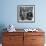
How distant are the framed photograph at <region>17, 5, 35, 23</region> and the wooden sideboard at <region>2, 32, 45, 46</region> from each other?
2.16 feet

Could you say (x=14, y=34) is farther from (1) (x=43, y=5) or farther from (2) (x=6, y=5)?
(1) (x=43, y=5)

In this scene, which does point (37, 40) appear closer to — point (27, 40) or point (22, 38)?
point (27, 40)

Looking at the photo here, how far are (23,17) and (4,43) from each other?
1.09m

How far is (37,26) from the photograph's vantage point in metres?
4.25

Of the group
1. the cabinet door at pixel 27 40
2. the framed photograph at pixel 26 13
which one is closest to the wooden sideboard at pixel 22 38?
the cabinet door at pixel 27 40

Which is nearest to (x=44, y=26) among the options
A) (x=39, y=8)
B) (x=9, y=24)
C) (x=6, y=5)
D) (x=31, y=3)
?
(x=39, y=8)

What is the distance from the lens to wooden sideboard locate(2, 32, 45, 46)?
3701 millimetres

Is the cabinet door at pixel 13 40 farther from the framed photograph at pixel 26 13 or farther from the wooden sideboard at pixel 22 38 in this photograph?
the framed photograph at pixel 26 13

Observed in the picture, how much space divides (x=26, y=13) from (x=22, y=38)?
0.94m

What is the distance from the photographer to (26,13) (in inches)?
166

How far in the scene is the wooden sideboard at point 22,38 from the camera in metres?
3.70

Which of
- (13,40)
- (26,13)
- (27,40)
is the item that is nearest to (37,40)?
(27,40)

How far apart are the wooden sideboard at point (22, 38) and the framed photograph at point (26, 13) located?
657 millimetres

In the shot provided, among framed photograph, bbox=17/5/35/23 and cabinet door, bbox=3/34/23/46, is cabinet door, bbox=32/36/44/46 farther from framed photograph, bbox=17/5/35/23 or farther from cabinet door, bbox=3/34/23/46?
framed photograph, bbox=17/5/35/23
